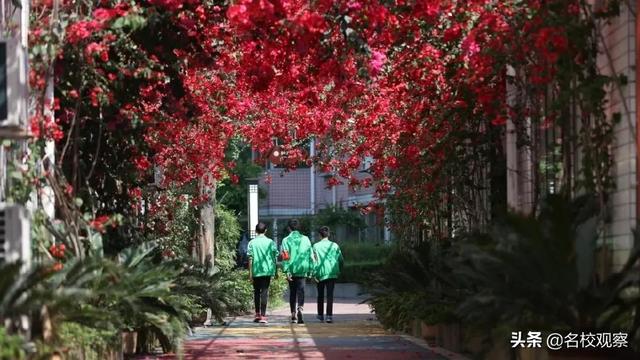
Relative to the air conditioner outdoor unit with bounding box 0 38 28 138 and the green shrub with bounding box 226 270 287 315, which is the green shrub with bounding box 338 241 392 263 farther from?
the air conditioner outdoor unit with bounding box 0 38 28 138

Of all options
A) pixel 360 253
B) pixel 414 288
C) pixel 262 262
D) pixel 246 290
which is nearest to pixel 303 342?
pixel 414 288

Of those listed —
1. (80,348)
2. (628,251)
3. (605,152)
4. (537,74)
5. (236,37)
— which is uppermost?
(236,37)

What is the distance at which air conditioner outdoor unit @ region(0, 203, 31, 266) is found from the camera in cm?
1007

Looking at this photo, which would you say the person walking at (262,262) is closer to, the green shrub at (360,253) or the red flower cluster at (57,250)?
the red flower cluster at (57,250)

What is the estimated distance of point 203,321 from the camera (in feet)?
70.5

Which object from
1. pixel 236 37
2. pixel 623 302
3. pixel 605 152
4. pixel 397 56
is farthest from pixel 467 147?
pixel 623 302

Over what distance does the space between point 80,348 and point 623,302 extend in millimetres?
4255

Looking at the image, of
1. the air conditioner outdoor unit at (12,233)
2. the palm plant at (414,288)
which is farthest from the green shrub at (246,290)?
the air conditioner outdoor unit at (12,233)

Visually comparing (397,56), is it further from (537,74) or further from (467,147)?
(537,74)

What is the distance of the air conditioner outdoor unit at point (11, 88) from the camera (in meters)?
9.53

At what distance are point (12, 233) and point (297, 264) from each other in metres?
12.9

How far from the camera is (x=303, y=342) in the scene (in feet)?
58.1

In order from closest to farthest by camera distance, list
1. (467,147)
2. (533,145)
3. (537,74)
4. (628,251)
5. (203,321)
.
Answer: (628,251) → (537,74) → (533,145) → (467,147) → (203,321)

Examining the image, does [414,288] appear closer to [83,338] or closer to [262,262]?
[262,262]
